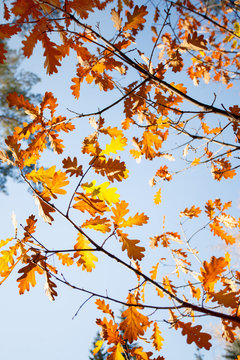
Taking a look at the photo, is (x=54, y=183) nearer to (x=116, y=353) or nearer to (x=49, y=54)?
(x=49, y=54)

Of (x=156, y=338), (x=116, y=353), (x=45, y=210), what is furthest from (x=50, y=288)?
(x=156, y=338)

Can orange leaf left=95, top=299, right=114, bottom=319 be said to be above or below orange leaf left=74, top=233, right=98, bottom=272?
below

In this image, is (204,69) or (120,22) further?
(204,69)

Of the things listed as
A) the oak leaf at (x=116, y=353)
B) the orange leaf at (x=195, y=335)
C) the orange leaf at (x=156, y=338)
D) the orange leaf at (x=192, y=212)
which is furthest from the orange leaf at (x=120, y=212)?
the orange leaf at (x=192, y=212)

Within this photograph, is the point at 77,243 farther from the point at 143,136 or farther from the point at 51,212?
the point at 143,136

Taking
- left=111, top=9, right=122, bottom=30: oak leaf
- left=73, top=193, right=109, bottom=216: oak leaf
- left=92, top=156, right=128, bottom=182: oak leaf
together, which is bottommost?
left=73, top=193, right=109, bottom=216: oak leaf

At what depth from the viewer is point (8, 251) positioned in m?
1.34

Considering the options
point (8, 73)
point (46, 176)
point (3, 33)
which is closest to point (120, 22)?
point (3, 33)

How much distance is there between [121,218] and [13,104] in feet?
3.55

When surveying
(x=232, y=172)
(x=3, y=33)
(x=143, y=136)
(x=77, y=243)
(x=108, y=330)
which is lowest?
(x=108, y=330)

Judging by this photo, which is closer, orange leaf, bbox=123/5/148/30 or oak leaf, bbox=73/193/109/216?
oak leaf, bbox=73/193/109/216

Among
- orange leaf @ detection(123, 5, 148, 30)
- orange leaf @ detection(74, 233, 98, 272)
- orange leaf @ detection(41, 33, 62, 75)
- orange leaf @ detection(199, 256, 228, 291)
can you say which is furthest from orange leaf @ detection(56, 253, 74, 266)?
orange leaf @ detection(123, 5, 148, 30)

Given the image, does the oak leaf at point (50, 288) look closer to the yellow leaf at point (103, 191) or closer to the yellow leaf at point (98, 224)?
the yellow leaf at point (98, 224)

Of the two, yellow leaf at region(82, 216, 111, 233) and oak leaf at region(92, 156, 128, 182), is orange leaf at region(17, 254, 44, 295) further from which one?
oak leaf at region(92, 156, 128, 182)
